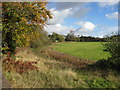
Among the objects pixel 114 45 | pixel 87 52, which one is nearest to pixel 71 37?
pixel 87 52

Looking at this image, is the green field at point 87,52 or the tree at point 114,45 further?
the green field at point 87,52

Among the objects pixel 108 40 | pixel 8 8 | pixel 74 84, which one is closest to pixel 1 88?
pixel 74 84

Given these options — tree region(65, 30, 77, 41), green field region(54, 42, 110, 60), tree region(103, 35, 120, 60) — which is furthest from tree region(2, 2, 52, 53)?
tree region(65, 30, 77, 41)

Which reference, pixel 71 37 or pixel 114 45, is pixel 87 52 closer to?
pixel 114 45

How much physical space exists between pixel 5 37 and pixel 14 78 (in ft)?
6.81

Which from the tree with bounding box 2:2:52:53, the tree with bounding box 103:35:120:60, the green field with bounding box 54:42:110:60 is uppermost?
the tree with bounding box 2:2:52:53

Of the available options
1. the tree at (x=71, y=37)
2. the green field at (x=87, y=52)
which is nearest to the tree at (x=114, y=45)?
the green field at (x=87, y=52)

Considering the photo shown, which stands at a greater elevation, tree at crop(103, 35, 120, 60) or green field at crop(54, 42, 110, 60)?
tree at crop(103, 35, 120, 60)

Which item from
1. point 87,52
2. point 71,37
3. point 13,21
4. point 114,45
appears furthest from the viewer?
point 71,37

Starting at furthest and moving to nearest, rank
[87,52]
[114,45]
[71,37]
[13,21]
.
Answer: [71,37]
[87,52]
[114,45]
[13,21]

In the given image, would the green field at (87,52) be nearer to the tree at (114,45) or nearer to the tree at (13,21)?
the tree at (114,45)

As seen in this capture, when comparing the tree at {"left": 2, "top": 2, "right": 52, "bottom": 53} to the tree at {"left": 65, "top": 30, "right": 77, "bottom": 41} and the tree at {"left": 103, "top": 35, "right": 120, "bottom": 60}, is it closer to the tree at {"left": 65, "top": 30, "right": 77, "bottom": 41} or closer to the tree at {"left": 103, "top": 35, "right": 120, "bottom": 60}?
the tree at {"left": 103, "top": 35, "right": 120, "bottom": 60}

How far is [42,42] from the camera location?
1557 centimetres

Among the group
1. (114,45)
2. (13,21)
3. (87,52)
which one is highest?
(13,21)
